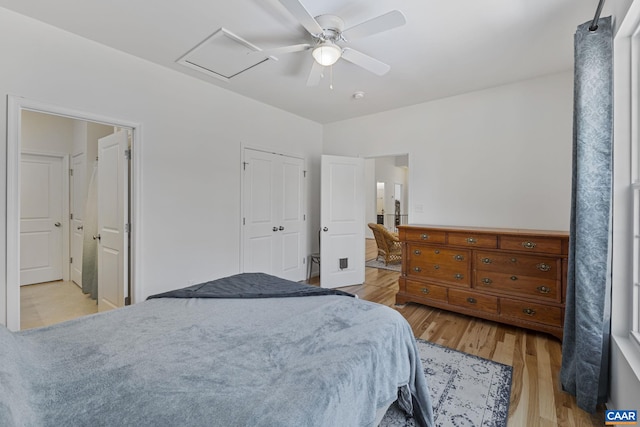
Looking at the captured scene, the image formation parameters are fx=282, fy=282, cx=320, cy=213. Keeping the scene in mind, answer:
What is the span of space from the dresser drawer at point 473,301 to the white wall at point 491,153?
94 cm

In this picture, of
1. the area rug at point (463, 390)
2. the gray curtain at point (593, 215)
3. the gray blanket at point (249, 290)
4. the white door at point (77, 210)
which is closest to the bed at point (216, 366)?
the gray blanket at point (249, 290)

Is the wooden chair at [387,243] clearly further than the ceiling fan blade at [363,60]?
Yes

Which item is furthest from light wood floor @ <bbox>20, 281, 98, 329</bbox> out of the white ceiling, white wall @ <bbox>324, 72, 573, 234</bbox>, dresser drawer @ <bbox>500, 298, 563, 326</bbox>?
dresser drawer @ <bbox>500, 298, 563, 326</bbox>

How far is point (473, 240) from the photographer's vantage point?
3.00 metres

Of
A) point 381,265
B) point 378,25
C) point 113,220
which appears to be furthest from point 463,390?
point 381,265

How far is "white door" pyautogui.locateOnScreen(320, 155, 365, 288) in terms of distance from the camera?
4.30 meters

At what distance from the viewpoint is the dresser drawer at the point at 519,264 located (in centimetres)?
262

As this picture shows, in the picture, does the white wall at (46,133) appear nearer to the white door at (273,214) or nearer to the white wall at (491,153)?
the white door at (273,214)

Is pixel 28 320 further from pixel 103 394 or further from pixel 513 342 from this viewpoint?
pixel 513 342

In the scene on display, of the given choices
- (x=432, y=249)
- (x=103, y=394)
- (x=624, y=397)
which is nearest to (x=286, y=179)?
(x=432, y=249)

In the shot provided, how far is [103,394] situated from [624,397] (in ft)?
7.85

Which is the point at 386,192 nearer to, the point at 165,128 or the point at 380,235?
the point at 380,235

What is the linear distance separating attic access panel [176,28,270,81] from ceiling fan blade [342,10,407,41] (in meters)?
0.90

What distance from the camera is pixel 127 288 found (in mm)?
2857
